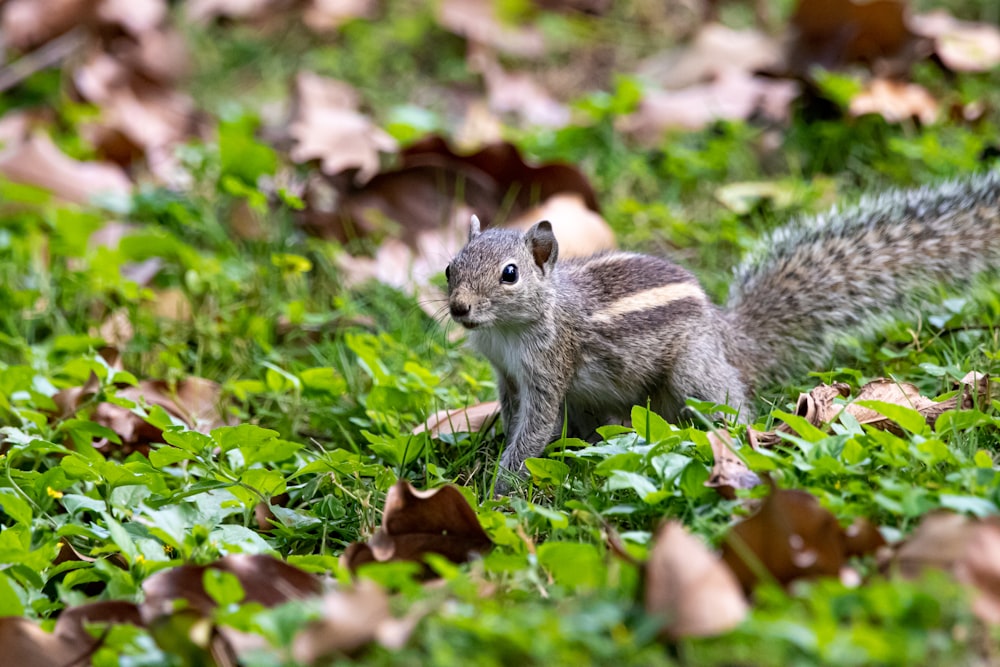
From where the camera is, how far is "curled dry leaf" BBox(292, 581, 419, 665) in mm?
2035

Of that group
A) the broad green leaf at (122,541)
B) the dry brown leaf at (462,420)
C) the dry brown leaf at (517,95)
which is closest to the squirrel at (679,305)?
the dry brown leaf at (462,420)

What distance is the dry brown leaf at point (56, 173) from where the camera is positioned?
573 centimetres

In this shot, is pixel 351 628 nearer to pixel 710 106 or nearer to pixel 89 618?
pixel 89 618

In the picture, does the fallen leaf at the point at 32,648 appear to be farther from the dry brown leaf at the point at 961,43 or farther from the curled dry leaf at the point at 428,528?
the dry brown leaf at the point at 961,43

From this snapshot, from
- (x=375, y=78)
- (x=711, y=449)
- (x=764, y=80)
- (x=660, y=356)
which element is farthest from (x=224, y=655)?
(x=375, y=78)

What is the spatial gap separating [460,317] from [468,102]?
3785 millimetres

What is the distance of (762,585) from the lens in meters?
2.23

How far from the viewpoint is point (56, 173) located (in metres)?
5.80

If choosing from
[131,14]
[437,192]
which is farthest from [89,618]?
[131,14]

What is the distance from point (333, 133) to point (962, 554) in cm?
446

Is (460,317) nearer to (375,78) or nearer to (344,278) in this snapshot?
(344,278)

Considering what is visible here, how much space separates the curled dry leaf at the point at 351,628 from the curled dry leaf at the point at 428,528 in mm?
628

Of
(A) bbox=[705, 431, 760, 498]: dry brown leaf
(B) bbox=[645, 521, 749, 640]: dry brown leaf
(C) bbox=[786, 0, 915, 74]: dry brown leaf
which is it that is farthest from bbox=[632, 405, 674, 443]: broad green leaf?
(C) bbox=[786, 0, 915, 74]: dry brown leaf

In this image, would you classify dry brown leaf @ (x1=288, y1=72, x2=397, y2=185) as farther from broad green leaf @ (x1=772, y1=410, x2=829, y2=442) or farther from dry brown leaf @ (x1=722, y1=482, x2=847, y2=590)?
dry brown leaf @ (x1=722, y1=482, x2=847, y2=590)
